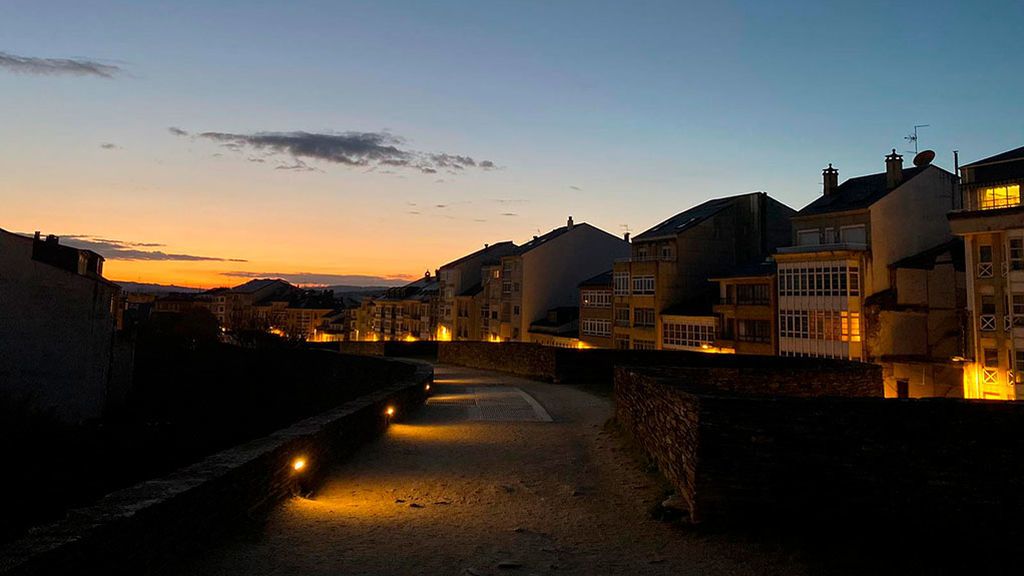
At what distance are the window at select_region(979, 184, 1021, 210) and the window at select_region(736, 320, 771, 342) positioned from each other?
551 inches

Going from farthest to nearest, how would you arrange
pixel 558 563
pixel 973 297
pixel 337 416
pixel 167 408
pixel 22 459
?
pixel 167 408 < pixel 973 297 < pixel 22 459 < pixel 337 416 < pixel 558 563

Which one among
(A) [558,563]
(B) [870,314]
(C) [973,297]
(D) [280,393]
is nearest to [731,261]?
(B) [870,314]

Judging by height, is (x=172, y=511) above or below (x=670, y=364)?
below

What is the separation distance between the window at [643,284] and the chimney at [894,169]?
17.8 metres

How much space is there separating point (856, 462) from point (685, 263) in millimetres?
43981

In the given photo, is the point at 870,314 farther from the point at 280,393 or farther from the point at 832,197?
the point at 280,393

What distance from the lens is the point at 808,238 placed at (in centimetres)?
4231

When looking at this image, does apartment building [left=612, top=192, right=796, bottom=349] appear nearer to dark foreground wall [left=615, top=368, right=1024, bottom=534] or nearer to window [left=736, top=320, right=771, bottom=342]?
window [left=736, top=320, right=771, bottom=342]

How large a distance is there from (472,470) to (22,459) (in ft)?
63.8

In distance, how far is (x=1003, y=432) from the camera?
286 inches

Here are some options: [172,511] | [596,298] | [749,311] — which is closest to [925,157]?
[749,311]

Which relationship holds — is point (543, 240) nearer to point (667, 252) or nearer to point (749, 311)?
point (667, 252)

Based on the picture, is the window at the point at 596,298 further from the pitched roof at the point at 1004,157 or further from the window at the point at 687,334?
the pitched roof at the point at 1004,157

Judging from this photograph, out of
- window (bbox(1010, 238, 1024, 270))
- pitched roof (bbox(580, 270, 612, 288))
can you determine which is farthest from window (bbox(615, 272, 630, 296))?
window (bbox(1010, 238, 1024, 270))
